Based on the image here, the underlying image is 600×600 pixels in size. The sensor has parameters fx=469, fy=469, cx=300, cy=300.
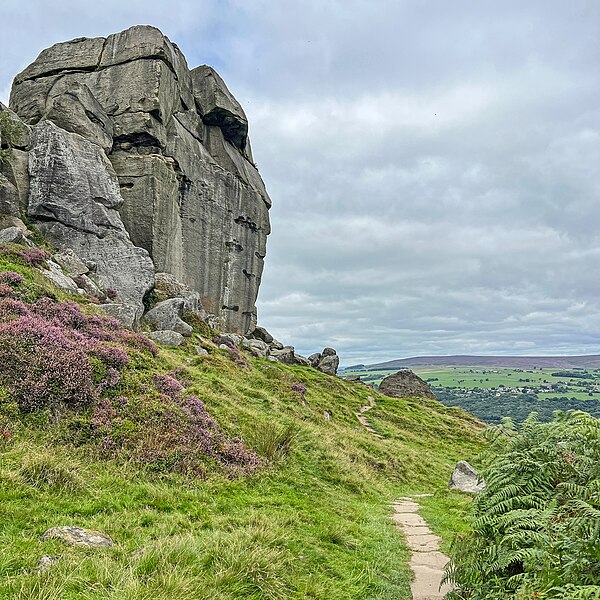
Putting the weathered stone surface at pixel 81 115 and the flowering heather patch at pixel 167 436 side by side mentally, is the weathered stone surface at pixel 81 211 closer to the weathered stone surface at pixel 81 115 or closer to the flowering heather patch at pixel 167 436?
the weathered stone surface at pixel 81 115

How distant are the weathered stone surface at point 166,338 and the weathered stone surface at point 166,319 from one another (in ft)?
10.3

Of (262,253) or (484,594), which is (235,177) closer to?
(262,253)

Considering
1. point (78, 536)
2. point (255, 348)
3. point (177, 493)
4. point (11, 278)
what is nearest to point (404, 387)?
point (255, 348)

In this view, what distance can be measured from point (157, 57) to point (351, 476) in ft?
159

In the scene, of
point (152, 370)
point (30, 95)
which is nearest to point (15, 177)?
point (30, 95)

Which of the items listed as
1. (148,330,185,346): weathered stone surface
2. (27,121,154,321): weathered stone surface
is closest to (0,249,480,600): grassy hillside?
(148,330,185,346): weathered stone surface

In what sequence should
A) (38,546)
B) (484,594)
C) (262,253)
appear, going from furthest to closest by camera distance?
(262,253)
(38,546)
(484,594)

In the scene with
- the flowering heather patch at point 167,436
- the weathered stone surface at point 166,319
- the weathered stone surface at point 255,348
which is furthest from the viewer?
the weathered stone surface at point 255,348

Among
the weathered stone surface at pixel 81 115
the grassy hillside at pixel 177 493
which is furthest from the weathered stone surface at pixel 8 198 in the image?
the grassy hillside at pixel 177 493

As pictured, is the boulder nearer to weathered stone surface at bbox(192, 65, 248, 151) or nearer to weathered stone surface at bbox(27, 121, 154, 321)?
weathered stone surface at bbox(27, 121, 154, 321)

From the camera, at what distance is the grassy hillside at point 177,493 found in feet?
22.3

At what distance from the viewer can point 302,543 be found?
30.3ft

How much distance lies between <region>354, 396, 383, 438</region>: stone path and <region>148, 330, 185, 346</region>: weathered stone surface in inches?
599

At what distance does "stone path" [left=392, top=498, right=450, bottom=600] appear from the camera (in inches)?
341
